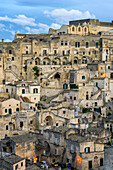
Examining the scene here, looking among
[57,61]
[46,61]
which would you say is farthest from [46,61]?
[57,61]

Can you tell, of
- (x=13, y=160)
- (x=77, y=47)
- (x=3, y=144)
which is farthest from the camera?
(x=77, y=47)

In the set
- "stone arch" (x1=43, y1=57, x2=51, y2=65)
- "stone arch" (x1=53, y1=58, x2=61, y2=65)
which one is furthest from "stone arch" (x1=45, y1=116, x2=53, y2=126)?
"stone arch" (x1=53, y1=58, x2=61, y2=65)

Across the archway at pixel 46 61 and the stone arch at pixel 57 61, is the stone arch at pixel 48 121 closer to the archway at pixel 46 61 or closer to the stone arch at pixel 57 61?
the archway at pixel 46 61

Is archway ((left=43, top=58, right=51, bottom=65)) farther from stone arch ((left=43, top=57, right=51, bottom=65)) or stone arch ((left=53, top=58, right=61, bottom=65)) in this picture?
stone arch ((left=53, top=58, right=61, bottom=65))

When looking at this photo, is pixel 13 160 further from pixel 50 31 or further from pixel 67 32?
pixel 50 31

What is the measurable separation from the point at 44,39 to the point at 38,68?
441 inches

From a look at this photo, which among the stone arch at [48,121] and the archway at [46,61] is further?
the archway at [46,61]

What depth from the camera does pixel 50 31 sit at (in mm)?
79812

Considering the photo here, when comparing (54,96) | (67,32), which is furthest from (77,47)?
(54,96)

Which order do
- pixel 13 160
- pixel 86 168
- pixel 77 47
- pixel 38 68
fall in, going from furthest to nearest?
pixel 77 47
pixel 38 68
pixel 86 168
pixel 13 160

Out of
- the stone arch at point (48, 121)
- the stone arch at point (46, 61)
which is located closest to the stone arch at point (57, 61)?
the stone arch at point (46, 61)

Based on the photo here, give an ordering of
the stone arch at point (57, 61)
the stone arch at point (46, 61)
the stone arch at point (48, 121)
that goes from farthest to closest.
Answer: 1. the stone arch at point (57, 61)
2. the stone arch at point (46, 61)
3. the stone arch at point (48, 121)

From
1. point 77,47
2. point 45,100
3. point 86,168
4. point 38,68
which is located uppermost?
point 77,47

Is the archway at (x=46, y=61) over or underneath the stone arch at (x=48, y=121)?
over
